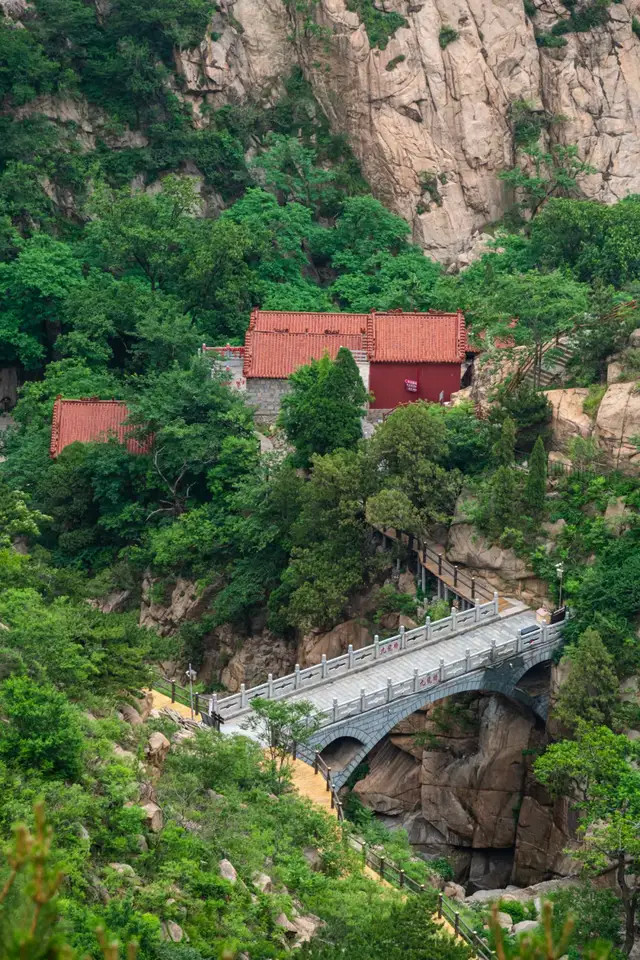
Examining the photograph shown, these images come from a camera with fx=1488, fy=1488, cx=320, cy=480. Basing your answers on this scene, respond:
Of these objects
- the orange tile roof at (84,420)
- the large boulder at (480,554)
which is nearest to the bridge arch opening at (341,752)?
the large boulder at (480,554)

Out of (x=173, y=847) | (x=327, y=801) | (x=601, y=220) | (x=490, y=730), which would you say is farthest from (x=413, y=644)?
(x=601, y=220)

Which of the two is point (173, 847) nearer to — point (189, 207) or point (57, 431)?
point (57, 431)

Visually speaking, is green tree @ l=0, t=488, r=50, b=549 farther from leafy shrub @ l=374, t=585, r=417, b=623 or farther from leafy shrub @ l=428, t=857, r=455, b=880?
leafy shrub @ l=428, t=857, r=455, b=880

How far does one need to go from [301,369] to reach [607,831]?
22.0 metres

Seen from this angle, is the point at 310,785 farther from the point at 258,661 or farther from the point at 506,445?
the point at 506,445

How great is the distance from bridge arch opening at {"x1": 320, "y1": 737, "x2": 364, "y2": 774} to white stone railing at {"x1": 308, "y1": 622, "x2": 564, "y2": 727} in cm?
81

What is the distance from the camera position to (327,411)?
160 feet

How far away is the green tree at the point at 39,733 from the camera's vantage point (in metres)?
26.9

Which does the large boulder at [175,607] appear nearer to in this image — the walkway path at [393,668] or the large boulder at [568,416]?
the walkway path at [393,668]

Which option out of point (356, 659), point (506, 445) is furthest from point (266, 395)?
point (356, 659)

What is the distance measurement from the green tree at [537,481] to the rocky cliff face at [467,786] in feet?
19.2

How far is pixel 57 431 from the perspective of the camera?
54.8 meters

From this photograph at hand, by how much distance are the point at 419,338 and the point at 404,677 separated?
1776cm

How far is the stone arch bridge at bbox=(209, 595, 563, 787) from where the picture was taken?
127ft
